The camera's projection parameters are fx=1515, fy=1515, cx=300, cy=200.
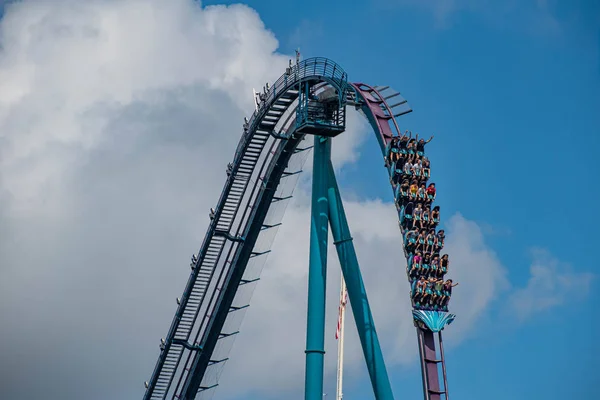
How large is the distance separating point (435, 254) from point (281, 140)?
14318 millimetres

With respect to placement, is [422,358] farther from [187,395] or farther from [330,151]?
[187,395]

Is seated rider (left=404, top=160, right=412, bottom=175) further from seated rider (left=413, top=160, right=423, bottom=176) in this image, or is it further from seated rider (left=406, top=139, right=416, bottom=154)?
seated rider (left=406, top=139, right=416, bottom=154)

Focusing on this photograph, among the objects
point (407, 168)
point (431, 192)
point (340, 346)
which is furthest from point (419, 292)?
point (340, 346)

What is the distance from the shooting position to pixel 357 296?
2594 inches

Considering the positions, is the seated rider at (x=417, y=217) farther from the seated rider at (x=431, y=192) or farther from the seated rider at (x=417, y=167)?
the seated rider at (x=417, y=167)

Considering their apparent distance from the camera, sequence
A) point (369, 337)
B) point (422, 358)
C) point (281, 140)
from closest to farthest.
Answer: point (422, 358) → point (369, 337) → point (281, 140)

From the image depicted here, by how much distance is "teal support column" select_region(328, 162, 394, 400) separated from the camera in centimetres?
6419

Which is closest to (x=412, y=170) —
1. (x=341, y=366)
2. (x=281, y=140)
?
(x=281, y=140)

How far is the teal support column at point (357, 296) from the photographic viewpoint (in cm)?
6419

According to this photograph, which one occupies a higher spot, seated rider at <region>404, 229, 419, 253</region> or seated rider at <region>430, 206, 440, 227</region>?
seated rider at <region>430, 206, 440, 227</region>

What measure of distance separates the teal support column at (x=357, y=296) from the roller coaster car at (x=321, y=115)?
2402 millimetres

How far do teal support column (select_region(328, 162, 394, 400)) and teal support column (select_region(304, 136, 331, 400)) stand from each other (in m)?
0.59

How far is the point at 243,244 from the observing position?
2948 inches

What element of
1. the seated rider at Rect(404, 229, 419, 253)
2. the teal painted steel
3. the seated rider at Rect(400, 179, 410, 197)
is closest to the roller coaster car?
the seated rider at Rect(400, 179, 410, 197)
